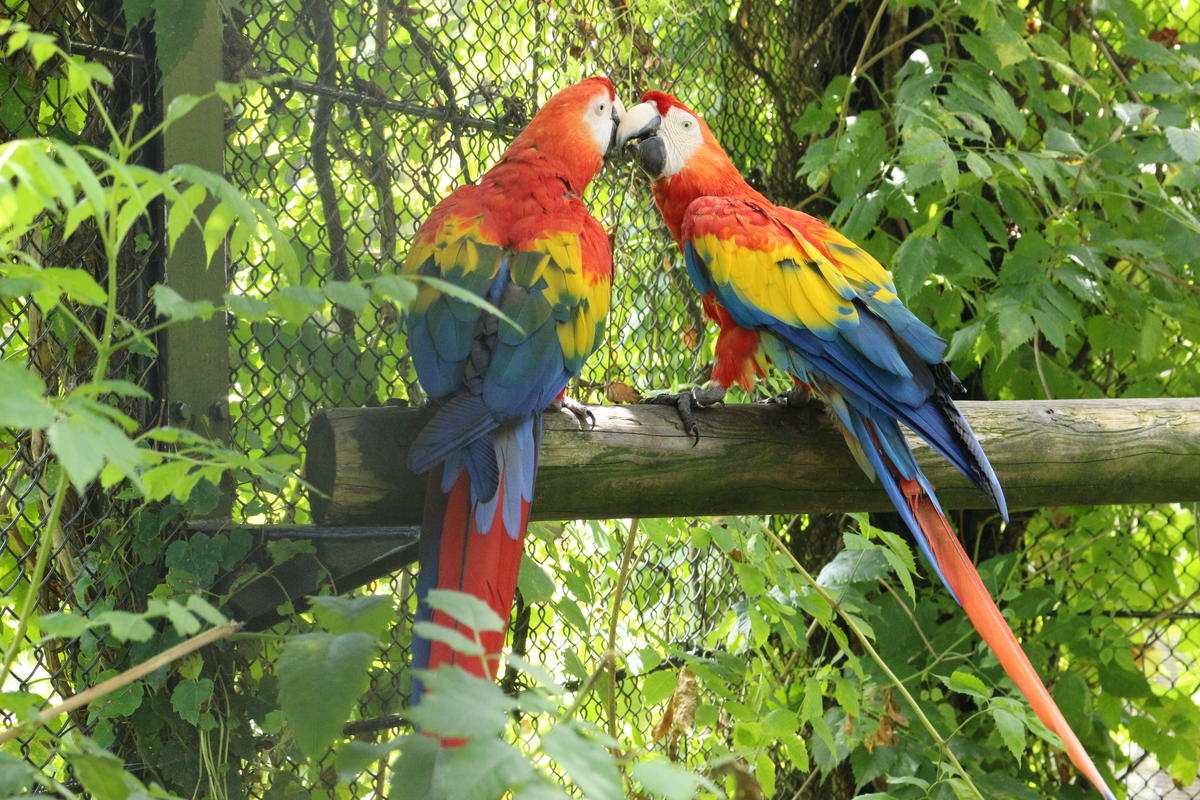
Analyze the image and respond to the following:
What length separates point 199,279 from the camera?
1.14m

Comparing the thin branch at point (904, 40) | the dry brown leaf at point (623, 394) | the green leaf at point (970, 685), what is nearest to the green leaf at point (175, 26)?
the dry brown leaf at point (623, 394)

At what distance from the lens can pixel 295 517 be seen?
4.10 feet

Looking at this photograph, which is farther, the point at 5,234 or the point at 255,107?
the point at 255,107

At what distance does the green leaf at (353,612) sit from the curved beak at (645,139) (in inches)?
39.6

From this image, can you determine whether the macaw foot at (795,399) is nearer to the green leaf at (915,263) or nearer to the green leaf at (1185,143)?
the green leaf at (915,263)

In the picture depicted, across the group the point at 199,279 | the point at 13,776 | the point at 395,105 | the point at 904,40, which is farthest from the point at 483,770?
the point at 904,40

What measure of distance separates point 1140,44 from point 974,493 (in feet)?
3.30

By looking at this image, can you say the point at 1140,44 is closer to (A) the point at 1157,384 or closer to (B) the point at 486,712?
(A) the point at 1157,384

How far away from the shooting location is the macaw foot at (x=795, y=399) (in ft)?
4.49

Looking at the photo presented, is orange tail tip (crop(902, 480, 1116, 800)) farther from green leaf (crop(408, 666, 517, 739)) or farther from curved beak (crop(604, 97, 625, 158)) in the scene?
green leaf (crop(408, 666, 517, 739))

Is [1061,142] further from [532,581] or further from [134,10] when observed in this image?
[134,10]

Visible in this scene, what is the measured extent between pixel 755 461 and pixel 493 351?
15.6 inches

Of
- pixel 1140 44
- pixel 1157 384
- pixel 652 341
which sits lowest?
pixel 1157 384

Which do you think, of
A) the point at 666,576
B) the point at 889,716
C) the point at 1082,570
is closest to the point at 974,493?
the point at 889,716
